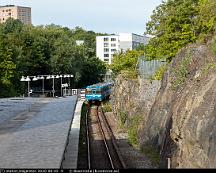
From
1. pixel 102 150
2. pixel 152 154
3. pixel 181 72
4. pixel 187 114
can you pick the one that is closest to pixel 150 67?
pixel 102 150

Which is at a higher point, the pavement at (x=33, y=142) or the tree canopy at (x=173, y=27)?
the tree canopy at (x=173, y=27)

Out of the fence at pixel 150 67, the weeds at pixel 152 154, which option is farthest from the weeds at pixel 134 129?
the fence at pixel 150 67

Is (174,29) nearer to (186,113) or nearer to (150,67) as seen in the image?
(150,67)

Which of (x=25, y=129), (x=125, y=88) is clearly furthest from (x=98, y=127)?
(x=25, y=129)

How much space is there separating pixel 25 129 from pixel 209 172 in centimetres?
2244

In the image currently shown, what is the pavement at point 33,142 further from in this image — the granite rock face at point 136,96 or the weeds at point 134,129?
the granite rock face at point 136,96

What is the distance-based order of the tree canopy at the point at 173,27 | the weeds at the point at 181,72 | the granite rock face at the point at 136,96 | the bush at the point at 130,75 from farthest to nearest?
the bush at the point at 130,75, the tree canopy at the point at 173,27, the granite rock face at the point at 136,96, the weeds at the point at 181,72

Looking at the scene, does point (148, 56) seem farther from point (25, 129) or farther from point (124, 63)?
point (25, 129)

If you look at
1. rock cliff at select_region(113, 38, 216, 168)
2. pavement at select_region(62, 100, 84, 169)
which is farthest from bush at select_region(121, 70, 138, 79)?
rock cliff at select_region(113, 38, 216, 168)

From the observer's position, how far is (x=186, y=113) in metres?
19.9

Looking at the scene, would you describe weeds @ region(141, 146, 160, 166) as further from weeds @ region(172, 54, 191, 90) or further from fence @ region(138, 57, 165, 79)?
fence @ region(138, 57, 165, 79)

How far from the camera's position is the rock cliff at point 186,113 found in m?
16.2

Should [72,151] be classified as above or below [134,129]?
below

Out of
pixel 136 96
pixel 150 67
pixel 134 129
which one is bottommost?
pixel 134 129
